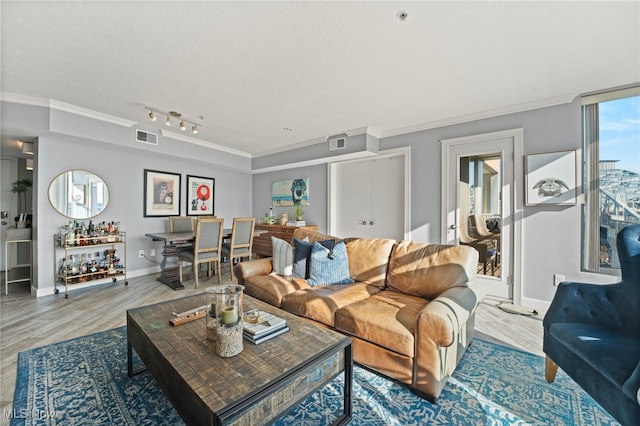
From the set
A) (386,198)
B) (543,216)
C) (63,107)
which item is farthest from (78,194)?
(543,216)

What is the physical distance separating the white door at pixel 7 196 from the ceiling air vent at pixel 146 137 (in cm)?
288

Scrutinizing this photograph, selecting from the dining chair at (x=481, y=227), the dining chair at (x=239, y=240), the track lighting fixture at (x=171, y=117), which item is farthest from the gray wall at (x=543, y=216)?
the track lighting fixture at (x=171, y=117)

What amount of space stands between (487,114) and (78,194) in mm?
5861

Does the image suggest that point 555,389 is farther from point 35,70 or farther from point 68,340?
point 35,70

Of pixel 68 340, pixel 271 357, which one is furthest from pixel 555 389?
pixel 68 340

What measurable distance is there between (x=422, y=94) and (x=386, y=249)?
1.78m

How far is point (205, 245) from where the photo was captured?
161 inches

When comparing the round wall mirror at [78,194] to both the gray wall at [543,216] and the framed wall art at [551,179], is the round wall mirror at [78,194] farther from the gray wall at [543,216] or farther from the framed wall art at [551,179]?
the framed wall art at [551,179]

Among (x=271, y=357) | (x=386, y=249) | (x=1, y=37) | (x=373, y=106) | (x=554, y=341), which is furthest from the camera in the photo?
(x=373, y=106)

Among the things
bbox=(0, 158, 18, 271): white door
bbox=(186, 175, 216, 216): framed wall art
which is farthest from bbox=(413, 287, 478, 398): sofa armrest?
bbox=(0, 158, 18, 271): white door

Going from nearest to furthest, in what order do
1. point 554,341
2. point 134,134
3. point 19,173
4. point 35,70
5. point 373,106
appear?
point 554,341
point 35,70
point 373,106
point 134,134
point 19,173

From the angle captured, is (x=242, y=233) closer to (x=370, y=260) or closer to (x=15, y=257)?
(x=370, y=260)

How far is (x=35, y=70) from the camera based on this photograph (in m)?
2.45

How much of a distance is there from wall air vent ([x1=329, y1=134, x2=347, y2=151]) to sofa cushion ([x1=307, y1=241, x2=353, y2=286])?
2.33m
